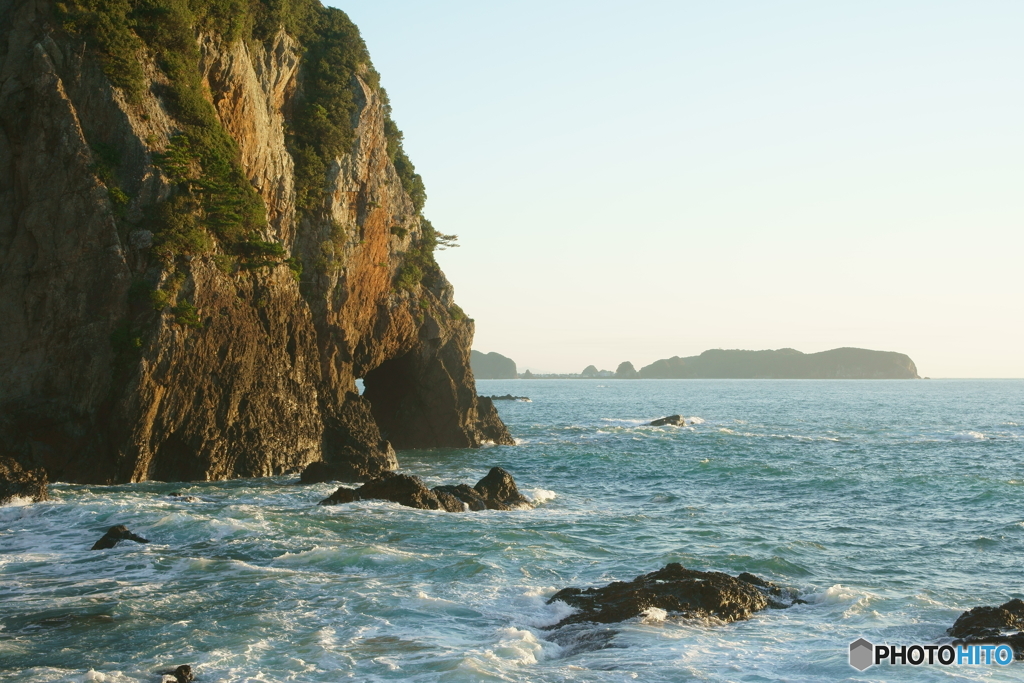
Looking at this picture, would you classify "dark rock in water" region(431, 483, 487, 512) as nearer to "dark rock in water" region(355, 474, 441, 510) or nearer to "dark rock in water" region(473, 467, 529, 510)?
"dark rock in water" region(473, 467, 529, 510)

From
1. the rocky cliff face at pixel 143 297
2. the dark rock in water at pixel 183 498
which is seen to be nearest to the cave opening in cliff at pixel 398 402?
the rocky cliff face at pixel 143 297

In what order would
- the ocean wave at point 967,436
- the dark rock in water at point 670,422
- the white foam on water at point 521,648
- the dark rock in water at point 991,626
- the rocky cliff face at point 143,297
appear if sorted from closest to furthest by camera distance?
the white foam on water at point 521,648, the dark rock in water at point 991,626, the rocky cliff face at point 143,297, the ocean wave at point 967,436, the dark rock in water at point 670,422

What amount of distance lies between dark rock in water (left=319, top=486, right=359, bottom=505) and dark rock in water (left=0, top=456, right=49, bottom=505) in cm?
703

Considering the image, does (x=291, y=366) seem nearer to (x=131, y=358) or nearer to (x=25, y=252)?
(x=131, y=358)

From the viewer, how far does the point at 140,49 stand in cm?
2712

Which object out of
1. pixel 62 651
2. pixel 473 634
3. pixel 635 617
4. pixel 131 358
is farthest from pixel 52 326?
pixel 635 617

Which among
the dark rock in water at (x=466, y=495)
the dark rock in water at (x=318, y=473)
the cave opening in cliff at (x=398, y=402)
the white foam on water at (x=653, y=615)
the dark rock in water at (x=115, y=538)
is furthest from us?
the cave opening in cliff at (x=398, y=402)

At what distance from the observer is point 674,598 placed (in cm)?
1388

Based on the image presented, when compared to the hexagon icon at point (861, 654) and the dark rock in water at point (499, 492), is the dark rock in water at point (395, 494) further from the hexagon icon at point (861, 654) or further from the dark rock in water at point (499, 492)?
the hexagon icon at point (861, 654)

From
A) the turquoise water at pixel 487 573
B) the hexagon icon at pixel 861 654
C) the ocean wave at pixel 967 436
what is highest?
the ocean wave at pixel 967 436

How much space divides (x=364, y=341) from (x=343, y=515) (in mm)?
16346

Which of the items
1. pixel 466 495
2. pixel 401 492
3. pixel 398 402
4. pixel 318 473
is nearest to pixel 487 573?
pixel 401 492

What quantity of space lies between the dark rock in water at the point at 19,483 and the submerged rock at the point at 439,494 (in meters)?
7.03

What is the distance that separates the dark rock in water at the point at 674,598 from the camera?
44.5 feet
